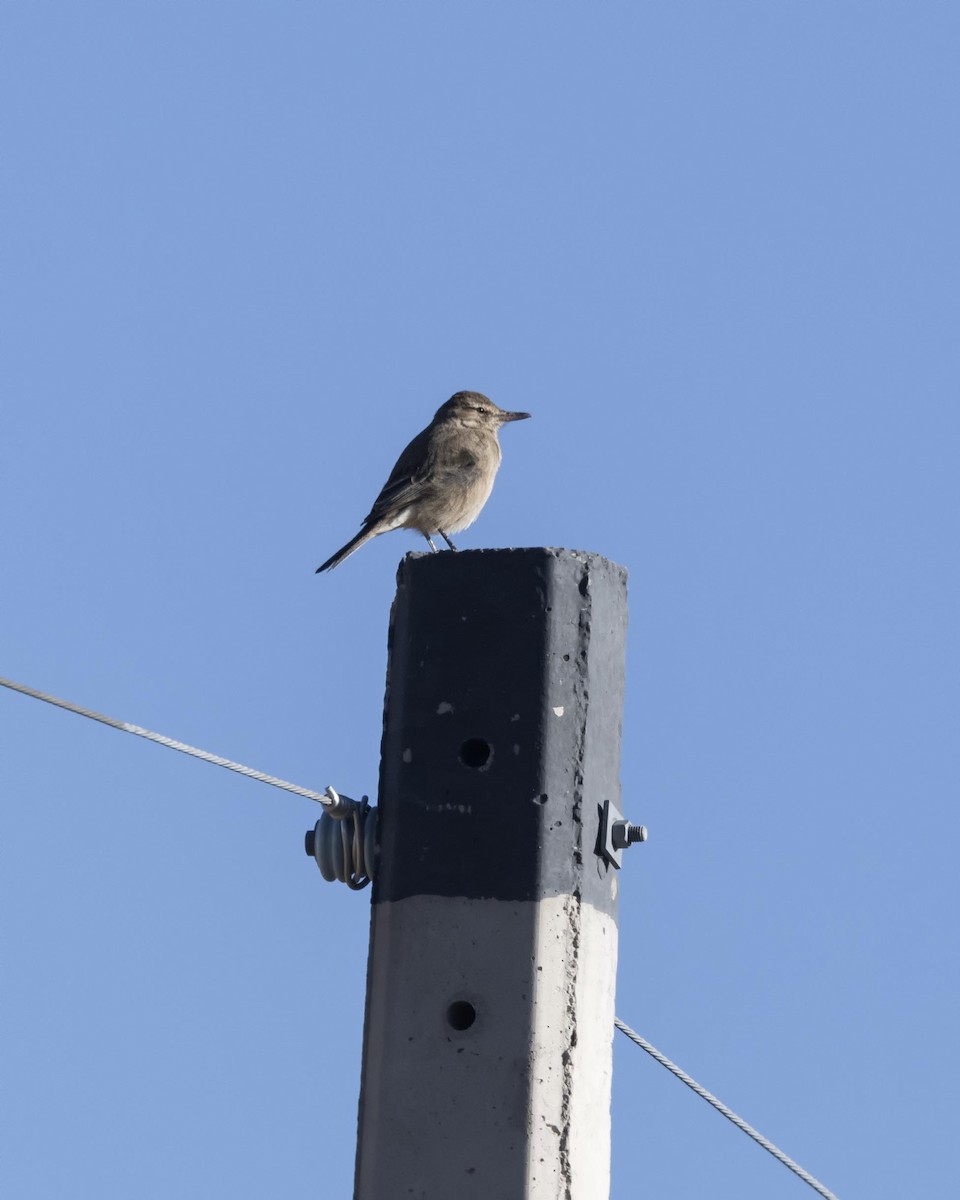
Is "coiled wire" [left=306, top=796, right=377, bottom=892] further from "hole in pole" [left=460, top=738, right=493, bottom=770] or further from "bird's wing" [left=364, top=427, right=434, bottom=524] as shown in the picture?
"bird's wing" [left=364, top=427, right=434, bottom=524]

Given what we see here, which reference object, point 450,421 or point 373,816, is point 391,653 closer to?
point 373,816

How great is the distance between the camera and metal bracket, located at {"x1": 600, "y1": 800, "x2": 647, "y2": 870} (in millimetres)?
5344

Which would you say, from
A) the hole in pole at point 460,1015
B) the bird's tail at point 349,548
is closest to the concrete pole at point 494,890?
the hole in pole at point 460,1015

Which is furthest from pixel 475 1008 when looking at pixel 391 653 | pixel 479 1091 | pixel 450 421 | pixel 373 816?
pixel 450 421

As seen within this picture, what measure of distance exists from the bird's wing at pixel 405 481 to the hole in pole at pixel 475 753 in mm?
5293

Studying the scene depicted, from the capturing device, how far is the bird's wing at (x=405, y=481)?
34.9 feet

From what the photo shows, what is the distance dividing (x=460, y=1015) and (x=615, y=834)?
0.62 m

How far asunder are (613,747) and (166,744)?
45.2 inches

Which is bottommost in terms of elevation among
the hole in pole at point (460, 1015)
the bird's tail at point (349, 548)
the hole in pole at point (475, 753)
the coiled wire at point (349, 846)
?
the hole in pole at point (460, 1015)

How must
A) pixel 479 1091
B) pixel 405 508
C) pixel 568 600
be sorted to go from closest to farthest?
pixel 479 1091, pixel 568 600, pixel 405 508

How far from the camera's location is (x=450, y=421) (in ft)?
38.3

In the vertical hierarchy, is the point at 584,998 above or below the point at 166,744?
below

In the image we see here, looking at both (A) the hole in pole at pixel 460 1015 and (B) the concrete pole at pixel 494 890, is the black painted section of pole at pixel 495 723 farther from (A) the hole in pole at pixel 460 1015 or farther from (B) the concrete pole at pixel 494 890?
(A) the hole in pole at pixel 460 1015

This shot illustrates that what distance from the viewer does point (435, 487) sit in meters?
10.7
